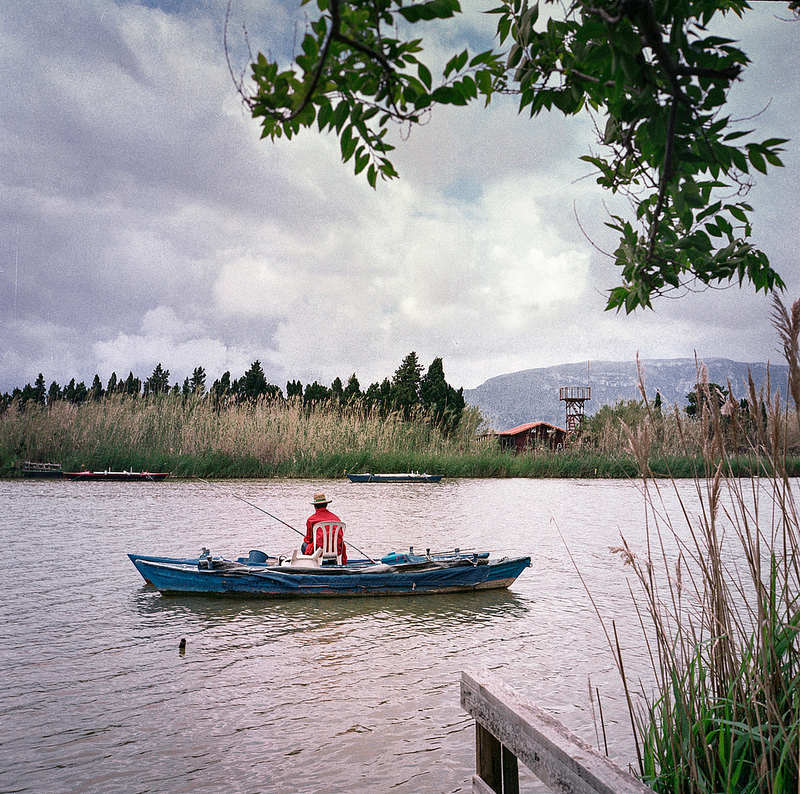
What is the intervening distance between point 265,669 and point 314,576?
2152mm

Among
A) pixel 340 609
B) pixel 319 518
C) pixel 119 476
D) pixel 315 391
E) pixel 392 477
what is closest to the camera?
pixel 340 609

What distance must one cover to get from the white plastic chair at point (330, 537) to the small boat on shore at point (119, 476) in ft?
43.7

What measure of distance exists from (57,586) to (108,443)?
46.3 ft

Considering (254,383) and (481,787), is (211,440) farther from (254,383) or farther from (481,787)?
(254,383)

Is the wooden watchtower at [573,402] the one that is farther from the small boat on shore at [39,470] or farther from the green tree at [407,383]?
the small boat on shore at [39,470]

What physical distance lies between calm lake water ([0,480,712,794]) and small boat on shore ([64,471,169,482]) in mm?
8182

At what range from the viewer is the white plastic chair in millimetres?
8023

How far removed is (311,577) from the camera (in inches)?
307

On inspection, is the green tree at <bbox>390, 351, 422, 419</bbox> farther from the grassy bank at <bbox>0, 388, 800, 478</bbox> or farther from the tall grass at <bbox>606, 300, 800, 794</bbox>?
the tall grass at <bbox>606, 300, 800, 794</bbox>

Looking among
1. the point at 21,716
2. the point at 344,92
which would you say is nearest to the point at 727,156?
the point at 344,92

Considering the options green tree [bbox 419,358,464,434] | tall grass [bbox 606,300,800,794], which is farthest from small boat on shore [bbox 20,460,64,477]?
tall grass [bbox 606,300,800,794]

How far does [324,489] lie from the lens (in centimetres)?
1914

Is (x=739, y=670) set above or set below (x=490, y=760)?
above

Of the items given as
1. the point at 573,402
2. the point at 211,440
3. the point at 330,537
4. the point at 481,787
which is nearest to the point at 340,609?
the point at 330,537
